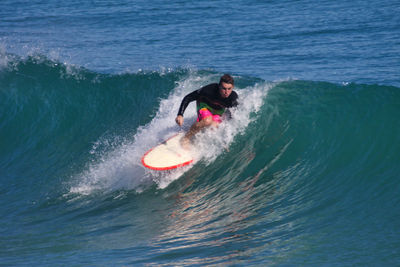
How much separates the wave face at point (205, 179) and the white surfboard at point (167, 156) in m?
0.32

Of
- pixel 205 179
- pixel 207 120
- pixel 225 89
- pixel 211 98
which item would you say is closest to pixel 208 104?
pixel 211 98

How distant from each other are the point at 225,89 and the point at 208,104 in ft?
2.20

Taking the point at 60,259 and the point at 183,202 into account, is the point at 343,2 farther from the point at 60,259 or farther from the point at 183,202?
the point at 60,259

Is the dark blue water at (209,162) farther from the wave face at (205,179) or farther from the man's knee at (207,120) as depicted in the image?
the man's knee at (207,120)

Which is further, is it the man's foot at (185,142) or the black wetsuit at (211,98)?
the man's foot at (185,142)

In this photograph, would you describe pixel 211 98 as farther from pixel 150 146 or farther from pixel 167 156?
pixel 150 146

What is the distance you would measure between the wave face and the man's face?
0.89m

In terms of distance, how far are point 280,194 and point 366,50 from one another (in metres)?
10.1

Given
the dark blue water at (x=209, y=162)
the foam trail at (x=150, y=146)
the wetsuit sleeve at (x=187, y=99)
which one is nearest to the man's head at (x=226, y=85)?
the wetsuit sleeve at (x=187, y=99)

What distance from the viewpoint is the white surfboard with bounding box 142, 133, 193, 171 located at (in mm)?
8078

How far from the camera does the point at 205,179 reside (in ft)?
27.7

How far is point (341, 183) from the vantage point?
7562 millimetres

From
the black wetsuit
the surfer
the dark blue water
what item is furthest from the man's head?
the dark blue water

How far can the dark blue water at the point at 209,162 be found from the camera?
19.9ft
